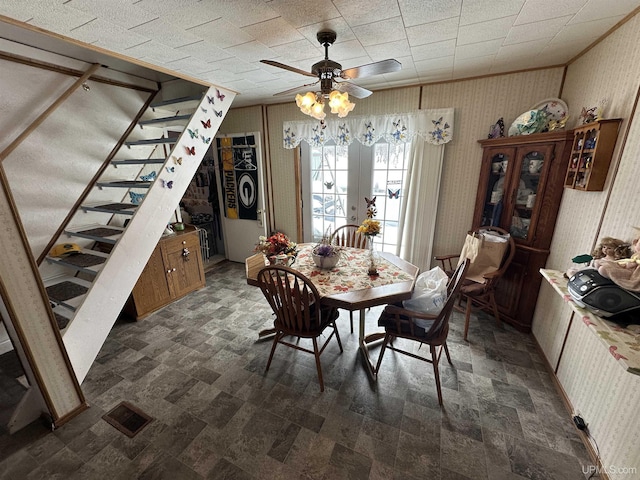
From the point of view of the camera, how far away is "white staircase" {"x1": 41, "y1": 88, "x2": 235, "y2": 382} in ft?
6.14

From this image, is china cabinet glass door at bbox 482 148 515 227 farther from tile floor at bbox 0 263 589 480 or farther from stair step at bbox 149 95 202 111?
stair step at bbox 149 95 202 111

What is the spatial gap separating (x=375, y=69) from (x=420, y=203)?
6.18 ft

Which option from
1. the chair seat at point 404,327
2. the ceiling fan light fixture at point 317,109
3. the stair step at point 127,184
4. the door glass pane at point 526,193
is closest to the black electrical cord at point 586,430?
the chair seat at point 404,327

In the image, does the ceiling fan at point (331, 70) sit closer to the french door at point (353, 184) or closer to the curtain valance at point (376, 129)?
the curtain valance at point (376, 129)

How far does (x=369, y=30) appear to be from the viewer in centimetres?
167

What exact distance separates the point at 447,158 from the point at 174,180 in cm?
281

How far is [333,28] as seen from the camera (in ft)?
5.38

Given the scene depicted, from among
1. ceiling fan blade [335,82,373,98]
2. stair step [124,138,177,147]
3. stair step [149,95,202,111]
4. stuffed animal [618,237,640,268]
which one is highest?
stair step [149,95,202,111]

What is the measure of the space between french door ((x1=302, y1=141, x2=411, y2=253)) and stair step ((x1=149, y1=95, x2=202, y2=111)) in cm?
146

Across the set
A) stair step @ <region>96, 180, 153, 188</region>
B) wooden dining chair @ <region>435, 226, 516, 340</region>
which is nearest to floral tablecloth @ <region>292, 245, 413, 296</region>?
wooden dining chair @ <region>435, 226, 516, 340</region>

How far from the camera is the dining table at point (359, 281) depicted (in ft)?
5.58

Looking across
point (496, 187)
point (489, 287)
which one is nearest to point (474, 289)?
point (489, 287)

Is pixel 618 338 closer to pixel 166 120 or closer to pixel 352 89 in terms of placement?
pixel 352 89

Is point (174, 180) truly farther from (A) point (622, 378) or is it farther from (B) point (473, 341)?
(A) point (622, 378)
